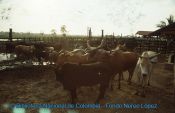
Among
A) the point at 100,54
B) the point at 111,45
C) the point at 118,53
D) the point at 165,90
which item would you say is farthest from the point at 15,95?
the point at 111,45

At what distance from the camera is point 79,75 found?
725 centimetres

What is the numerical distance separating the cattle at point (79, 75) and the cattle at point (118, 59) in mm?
1338

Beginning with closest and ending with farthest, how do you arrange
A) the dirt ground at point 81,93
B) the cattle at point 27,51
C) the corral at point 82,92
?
1. the dirt ground at point 81,93
2. the corral at point 82,92
3. the cattle at point 27,51

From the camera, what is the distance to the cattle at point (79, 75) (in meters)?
7.19

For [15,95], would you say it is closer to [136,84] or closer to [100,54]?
[100,54]

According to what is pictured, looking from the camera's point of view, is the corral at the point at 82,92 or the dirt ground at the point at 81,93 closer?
the dirt ground at the point at 81,93

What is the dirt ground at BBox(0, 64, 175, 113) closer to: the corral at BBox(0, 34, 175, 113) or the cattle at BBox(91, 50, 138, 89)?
the corral at BBox(0, 34, 175, 113)

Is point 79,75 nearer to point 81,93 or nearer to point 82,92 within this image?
point 81,93

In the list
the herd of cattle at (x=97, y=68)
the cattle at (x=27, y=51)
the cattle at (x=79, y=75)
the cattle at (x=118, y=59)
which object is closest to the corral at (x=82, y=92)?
the herd of cattle at (x=97, y=68)

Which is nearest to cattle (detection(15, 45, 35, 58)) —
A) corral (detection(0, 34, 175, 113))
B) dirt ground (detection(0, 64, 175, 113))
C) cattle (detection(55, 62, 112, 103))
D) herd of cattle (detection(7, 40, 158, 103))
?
corral (detection(0, 34, 175, 113))

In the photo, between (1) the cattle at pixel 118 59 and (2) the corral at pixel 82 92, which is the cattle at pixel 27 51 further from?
(1) the cattle at pixel 118 59

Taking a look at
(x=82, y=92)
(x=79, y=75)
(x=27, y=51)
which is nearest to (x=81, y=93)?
Result: (x=82, y=92)

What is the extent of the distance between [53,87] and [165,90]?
17.5 ft

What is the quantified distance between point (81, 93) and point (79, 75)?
1.61m
